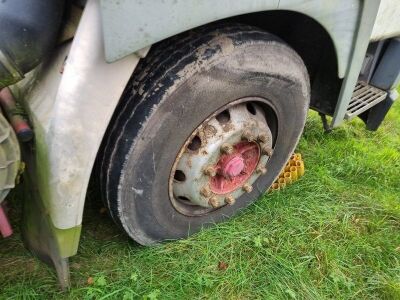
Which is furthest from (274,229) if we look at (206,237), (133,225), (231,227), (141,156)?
(141,156)

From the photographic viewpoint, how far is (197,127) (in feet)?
5.28

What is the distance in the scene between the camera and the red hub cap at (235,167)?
1.83 metres

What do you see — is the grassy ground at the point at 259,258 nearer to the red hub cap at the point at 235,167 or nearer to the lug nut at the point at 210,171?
the red hub cap at the point at 235,167

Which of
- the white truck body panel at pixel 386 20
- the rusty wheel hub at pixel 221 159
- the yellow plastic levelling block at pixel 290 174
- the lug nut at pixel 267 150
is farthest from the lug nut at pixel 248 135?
the white truck body panel at pixel 386 20

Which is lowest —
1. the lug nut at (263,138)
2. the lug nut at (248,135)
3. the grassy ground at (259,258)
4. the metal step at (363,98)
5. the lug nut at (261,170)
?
the grassy ground at (259,258)

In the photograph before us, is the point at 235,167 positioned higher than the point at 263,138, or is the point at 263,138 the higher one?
the point at 263,138

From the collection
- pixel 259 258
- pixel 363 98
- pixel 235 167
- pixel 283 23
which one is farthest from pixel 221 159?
pixel 363 98

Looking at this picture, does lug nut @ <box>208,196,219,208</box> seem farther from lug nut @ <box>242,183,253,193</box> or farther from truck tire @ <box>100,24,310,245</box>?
lug nut @ <box>242,183,253,193</box>

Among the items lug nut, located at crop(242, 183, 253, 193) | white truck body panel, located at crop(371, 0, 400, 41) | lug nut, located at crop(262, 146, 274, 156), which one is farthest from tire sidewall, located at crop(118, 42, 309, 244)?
white truck body panel, located at crop(371, 0, 400, 41)

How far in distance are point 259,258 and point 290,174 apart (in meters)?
0.65

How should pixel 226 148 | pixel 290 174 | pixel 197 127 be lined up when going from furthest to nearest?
pixel 290 174 → pixel 226 148 → pixel 197 127

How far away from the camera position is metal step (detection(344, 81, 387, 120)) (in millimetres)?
2365

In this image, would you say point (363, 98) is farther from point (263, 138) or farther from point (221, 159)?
point (221, 159)

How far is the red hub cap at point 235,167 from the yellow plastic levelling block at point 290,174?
0.44m
